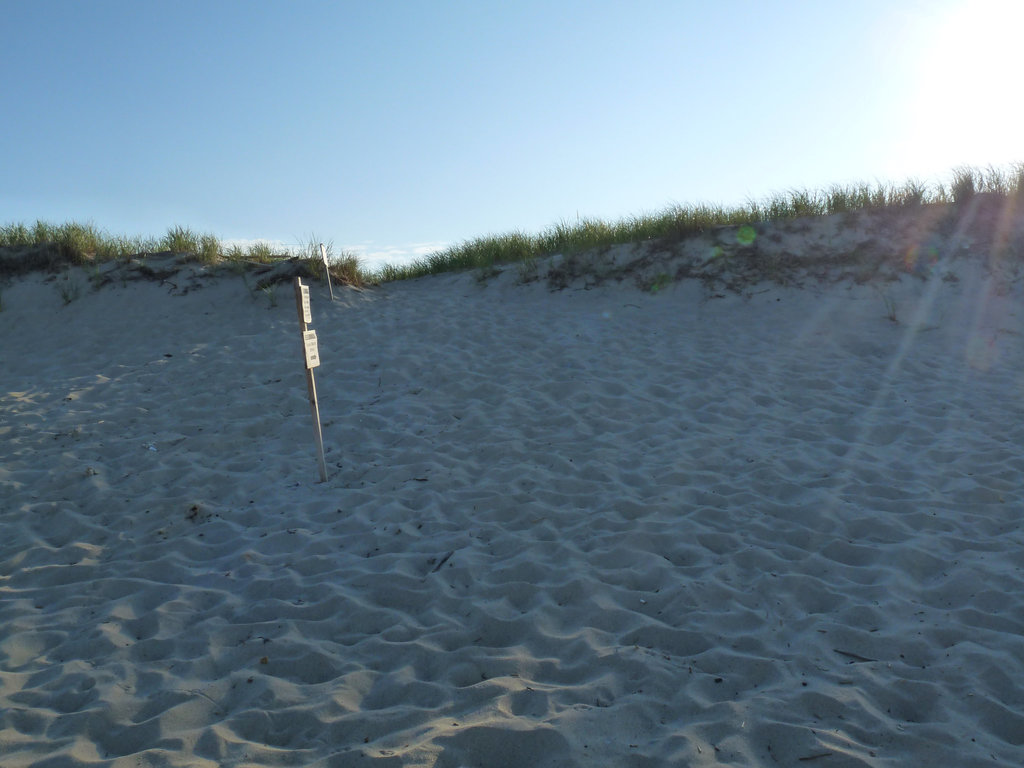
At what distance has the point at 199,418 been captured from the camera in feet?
21.0

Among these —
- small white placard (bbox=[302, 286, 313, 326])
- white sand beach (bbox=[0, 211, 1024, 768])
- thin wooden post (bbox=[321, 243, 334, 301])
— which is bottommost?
white sand beach (bbox=[0, 211, 1024, 768])

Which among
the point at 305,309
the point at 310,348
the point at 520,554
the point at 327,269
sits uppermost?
the point at 327,269

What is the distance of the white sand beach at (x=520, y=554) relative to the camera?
8.63 feet

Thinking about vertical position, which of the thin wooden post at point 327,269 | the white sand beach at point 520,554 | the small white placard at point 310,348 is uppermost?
the thin wooden post at point 327,269

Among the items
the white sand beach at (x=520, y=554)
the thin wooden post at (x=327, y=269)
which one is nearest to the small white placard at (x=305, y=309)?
the white sand beach at (x=520, y=554)

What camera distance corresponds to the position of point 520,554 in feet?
13.0

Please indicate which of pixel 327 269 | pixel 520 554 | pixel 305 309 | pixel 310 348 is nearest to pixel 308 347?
pixel 310 348

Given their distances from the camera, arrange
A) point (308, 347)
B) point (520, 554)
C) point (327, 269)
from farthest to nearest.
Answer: point (327, 269)
point (308, 347)
point (520, 554)

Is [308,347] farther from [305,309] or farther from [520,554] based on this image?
[520,554]

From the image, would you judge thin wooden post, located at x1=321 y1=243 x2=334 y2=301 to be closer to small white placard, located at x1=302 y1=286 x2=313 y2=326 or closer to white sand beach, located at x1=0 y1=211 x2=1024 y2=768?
white sand beach, located at x1=0 y1=211 x2=1024 y2=768

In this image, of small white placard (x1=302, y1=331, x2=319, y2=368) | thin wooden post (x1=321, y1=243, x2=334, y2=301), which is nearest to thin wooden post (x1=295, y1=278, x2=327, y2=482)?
small white placard (x1=302, y1=331, x2=319, y2=368)

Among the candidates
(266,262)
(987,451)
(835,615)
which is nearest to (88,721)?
(835,615)

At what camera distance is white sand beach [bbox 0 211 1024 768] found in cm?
263

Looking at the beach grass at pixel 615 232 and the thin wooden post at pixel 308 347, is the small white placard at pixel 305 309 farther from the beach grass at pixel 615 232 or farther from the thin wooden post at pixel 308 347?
the beach grass at pixel 615 232
